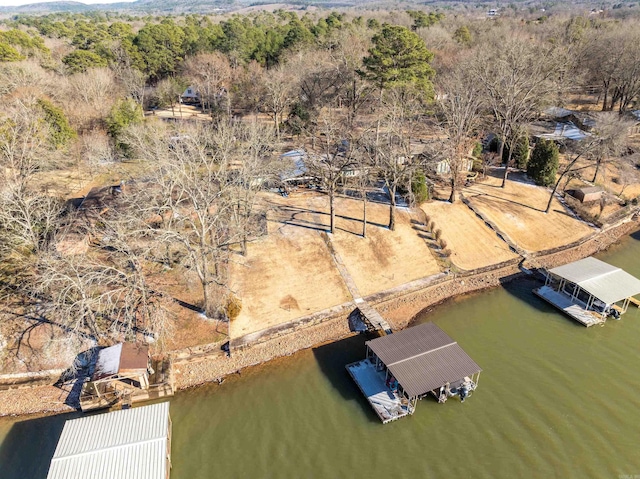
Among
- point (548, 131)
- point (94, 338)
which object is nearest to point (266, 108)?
point (548, 131)

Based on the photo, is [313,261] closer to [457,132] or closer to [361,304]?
[361,304]

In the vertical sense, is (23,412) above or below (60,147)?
below

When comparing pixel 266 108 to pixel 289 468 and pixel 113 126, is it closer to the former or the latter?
pixel 113 126

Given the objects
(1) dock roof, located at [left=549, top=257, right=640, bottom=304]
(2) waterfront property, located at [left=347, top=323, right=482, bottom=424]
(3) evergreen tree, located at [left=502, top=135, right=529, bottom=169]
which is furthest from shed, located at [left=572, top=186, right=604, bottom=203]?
(2) waterfront property, located at [left=347, top=323, right=482, bottom=424]

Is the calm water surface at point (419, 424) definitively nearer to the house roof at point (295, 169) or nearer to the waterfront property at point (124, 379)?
the waterfront property at point (124, 379)

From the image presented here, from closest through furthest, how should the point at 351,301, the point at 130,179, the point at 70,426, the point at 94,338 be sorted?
the point at 70,426, the point at 94,338, the point at 351,301, the point at 130,179

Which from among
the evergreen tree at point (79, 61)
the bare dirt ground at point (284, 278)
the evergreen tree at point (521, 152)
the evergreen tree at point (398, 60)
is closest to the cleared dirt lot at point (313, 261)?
the bare dirt ground at point (284, 278)

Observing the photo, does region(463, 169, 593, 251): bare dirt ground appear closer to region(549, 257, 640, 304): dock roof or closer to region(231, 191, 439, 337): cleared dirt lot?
region(549, 257, 640, 304): dock roof
